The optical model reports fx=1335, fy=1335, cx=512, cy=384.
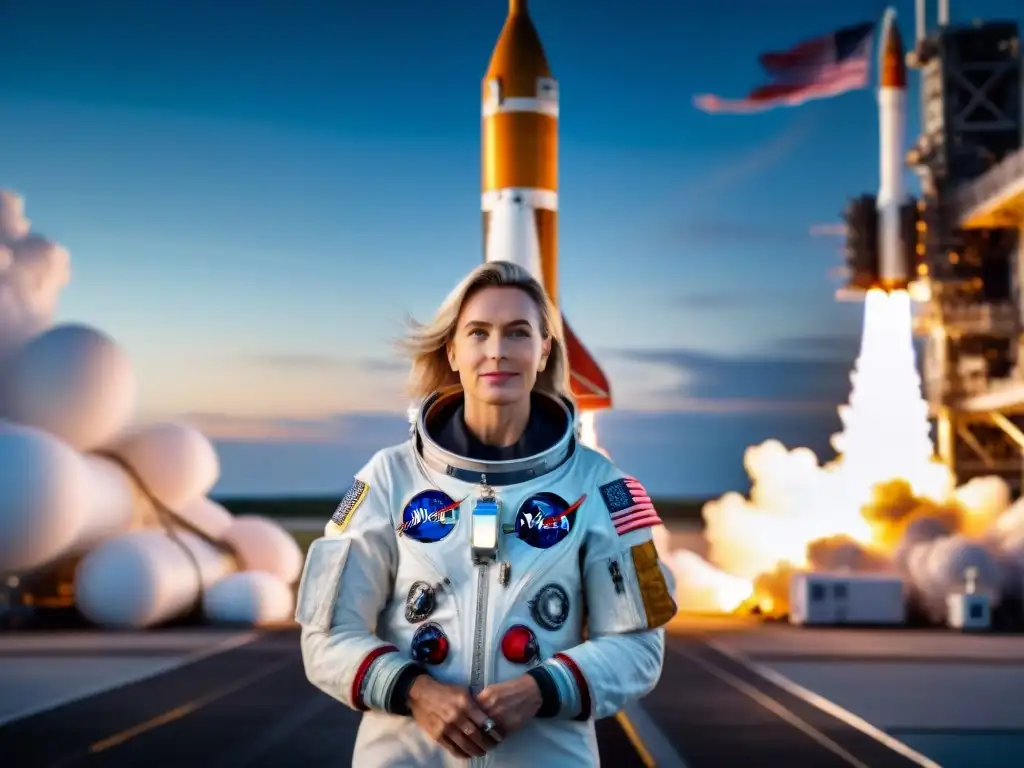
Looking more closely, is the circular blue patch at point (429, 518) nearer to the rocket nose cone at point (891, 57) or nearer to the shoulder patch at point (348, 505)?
the shoulder patch at point (348, 505)

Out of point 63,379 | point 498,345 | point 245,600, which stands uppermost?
point 63,379

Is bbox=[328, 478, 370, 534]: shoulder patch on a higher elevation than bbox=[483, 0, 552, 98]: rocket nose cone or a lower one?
lower

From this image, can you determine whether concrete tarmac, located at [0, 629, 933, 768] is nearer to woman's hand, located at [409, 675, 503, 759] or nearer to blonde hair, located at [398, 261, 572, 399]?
blonde hair, located at [398, 261, 572, 399]

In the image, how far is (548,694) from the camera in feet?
11.6

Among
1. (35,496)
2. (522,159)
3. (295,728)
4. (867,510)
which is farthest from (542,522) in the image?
(867,510)

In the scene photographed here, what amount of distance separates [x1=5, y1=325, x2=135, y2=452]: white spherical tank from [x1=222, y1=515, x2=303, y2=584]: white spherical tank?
4.89 meters

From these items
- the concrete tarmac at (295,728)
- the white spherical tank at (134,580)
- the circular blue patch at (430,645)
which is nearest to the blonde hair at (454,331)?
the circular blue patch at (430,645)

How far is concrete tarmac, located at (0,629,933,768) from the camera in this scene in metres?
12.2

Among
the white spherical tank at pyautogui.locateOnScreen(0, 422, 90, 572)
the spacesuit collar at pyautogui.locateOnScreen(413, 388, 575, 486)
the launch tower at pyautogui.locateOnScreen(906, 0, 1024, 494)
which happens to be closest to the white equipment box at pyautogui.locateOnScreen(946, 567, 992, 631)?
the launch tower at pyautogui.locateOnScreen(906, 0, 1024, 494)

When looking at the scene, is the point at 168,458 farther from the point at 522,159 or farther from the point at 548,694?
the point at 548,694

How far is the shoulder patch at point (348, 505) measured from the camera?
376 centimetres

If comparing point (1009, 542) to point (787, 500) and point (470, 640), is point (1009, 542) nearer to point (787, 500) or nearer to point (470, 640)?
point (787, 500)

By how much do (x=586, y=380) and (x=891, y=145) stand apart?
1464 centimetres

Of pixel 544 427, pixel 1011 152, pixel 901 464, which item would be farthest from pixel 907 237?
pixel 544 427
